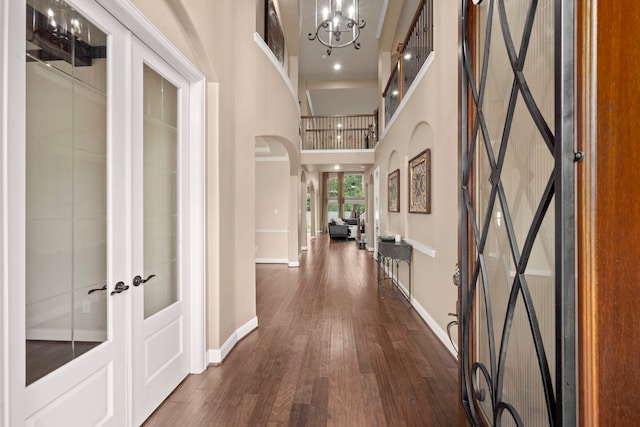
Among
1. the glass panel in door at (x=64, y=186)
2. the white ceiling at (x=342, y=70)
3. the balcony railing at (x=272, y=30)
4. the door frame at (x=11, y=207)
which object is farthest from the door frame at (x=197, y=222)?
the white ceiling at (x=342, y=70)

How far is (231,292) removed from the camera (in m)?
2.86

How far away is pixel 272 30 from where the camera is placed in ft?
15.2

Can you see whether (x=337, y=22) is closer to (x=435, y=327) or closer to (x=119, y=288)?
(x=435, y=327)

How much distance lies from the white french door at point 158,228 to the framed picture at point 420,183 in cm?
254

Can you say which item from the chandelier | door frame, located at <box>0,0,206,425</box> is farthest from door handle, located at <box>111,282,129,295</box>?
the chandelier

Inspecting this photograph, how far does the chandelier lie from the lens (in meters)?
4.12

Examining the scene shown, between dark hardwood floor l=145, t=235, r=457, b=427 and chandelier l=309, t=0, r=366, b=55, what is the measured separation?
3483 mm

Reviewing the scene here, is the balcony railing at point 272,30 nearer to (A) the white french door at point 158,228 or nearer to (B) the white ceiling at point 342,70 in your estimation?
(B) the white ceiling at point 342,70

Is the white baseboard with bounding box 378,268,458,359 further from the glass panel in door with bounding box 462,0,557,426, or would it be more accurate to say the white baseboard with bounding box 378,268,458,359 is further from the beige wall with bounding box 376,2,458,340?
the glass panel in door with bounding box 462,0,557,426

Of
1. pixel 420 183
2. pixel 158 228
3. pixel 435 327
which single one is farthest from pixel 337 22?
pixel 435 327

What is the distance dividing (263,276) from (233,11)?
14.3 feet

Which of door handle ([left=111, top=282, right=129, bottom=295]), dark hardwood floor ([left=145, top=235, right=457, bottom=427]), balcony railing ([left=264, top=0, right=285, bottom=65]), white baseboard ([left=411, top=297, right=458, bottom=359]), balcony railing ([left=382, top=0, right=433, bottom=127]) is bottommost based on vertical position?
dark hardwood floor ([left=145, top=235, right=457, bottom=427])

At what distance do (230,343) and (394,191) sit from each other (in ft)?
12.7

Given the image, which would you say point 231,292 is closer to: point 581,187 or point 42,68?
A: point 42,68
